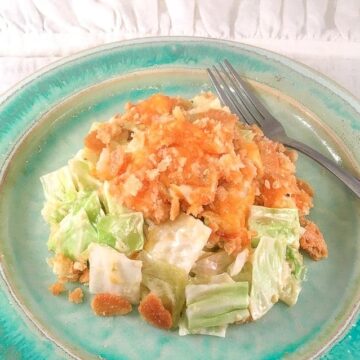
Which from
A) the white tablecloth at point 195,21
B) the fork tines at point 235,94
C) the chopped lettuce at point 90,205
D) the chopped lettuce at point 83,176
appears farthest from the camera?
the white tablecloth at point 195,21

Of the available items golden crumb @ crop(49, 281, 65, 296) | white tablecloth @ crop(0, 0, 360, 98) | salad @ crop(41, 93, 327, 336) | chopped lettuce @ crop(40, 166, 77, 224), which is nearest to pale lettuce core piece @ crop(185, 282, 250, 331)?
salad @ crop(41, 93, 327, 336)

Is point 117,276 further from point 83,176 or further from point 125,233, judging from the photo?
point 83,176

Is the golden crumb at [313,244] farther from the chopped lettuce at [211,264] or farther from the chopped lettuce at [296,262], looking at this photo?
the chopped lettuce at [211,264]

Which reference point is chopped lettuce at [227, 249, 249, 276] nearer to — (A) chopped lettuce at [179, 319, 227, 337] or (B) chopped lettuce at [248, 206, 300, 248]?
(B) chopped lettuce at [248, 206, 300, 248]

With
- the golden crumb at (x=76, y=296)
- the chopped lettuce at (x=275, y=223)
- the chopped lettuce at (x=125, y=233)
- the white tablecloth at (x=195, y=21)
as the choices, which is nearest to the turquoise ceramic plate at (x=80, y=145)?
the golden crumb at (x=76, y=296)

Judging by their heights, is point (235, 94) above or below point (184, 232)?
above

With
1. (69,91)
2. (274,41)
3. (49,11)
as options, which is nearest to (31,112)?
(69,91)

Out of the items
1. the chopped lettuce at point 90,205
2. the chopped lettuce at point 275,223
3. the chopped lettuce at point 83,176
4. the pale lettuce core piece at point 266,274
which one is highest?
the chopped lettuce at point 83,176

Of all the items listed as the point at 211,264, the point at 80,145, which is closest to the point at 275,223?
the point at 211,264
